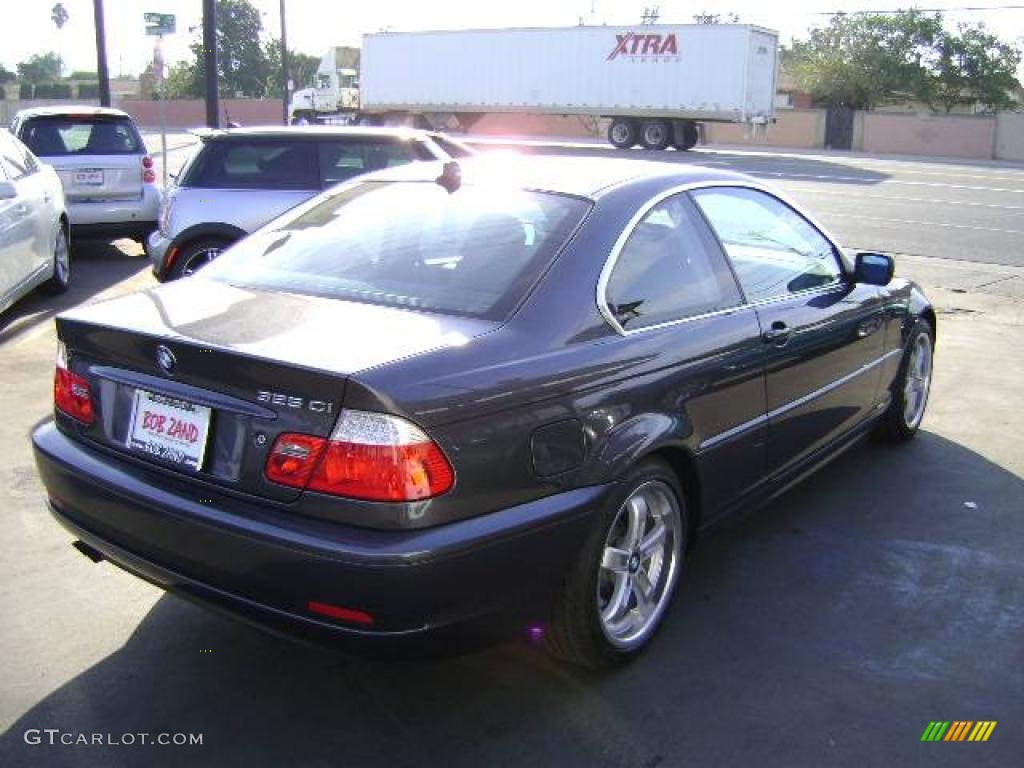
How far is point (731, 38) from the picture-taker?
33.4 m

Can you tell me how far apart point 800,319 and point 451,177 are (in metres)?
1.50

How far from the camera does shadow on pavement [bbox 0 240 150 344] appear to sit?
8.05 m

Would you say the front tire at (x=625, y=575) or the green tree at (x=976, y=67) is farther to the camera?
the green tree at (x=976, y=67)

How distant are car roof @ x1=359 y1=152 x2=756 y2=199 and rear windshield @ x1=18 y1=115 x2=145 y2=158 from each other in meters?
7.93

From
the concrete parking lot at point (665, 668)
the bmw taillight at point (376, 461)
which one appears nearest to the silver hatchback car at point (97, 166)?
the concrete parking lot at point (665, 668)

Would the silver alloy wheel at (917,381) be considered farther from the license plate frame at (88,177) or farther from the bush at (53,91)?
the bush at (53,91)

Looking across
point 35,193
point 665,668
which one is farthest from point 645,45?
point 665,668

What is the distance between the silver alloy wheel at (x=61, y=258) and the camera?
8844mm

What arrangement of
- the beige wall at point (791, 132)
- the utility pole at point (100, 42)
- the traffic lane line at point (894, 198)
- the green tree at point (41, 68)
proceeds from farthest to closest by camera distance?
1. the green tree at point (41, 68)
2. the beige wall at point (791, 132)
3. the traffic lane line at point (894, 198)
4. the utility pole at point (100, 42)

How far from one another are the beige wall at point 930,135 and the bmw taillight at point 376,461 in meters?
44.7

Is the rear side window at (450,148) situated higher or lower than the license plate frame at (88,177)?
higher

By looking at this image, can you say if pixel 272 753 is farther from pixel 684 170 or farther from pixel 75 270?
pixel 75 270

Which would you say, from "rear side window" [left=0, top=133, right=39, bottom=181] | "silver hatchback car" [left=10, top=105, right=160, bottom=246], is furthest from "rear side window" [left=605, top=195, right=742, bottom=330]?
"silver hatchback car" [left=10, top=105, right=160, bottom=246]

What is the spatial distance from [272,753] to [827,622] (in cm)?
197
